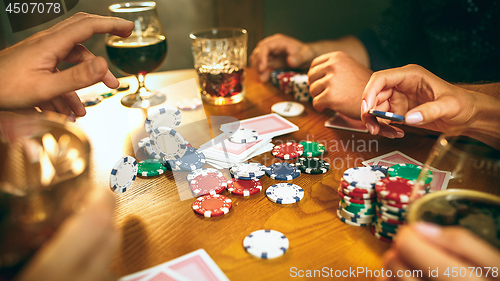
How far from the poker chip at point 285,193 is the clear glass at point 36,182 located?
55cm

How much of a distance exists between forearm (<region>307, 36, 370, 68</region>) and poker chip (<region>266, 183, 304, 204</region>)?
1.46 metres

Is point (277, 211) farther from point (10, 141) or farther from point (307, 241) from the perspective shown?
point (10, 141)

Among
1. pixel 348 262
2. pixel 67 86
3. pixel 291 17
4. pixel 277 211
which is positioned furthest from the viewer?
pixel 291 17

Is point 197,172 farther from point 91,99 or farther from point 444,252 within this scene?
point 91,99

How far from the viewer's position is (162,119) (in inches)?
46.8

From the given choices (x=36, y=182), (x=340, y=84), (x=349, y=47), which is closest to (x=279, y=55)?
(x=349, y=47)

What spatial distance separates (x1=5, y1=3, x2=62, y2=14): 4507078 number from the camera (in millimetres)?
3378

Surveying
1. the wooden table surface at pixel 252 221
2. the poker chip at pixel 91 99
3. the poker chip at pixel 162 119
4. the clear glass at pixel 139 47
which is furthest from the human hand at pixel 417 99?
the poker chip at pixel 91 99

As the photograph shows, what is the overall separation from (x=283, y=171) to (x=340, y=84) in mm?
581

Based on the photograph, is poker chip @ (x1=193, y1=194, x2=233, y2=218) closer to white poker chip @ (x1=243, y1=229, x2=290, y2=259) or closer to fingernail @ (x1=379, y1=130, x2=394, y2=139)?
white poker chip @ (x1=243, y1=229, x2=290, y2=259)

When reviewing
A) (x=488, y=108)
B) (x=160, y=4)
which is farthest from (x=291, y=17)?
(x=488, y=108)

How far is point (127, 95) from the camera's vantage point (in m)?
1.84

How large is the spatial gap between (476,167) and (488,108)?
2.24 ft

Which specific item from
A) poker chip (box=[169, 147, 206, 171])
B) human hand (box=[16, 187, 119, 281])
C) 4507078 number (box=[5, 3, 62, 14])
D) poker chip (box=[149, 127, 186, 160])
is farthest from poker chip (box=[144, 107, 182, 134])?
4507078 number (box=[5, 3, 62, 14])
